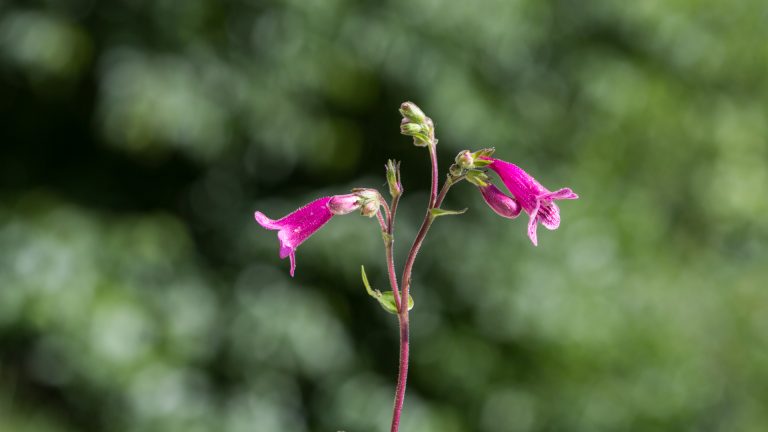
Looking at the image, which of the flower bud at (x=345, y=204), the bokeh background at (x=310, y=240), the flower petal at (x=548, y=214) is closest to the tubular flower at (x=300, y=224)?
the flower bud at (x=345, y=204)

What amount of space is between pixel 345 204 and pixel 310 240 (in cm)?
315

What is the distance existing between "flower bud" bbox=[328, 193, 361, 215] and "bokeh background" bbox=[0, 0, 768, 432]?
10.0ft

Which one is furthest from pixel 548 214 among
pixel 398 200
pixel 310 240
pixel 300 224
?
pixel 310 240

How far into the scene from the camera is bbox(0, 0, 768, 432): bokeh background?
4.53 meters

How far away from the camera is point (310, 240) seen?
4.68 m

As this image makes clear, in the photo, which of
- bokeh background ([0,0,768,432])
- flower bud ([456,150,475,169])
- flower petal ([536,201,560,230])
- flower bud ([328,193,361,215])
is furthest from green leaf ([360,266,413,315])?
bokeh background ([0,0,768,432])

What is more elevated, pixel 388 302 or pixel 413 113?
pixel 413 113

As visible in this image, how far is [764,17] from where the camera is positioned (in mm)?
6676

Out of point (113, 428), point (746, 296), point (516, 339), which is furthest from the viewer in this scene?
point (746, 296)

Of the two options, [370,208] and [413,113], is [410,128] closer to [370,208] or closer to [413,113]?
[413,113]

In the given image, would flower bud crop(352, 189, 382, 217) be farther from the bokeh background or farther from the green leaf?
the bokeh background

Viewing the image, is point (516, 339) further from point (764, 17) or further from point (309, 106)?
point (764, 17)

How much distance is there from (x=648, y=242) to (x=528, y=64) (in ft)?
4.31

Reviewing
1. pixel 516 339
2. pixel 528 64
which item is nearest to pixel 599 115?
pixel 528 64
